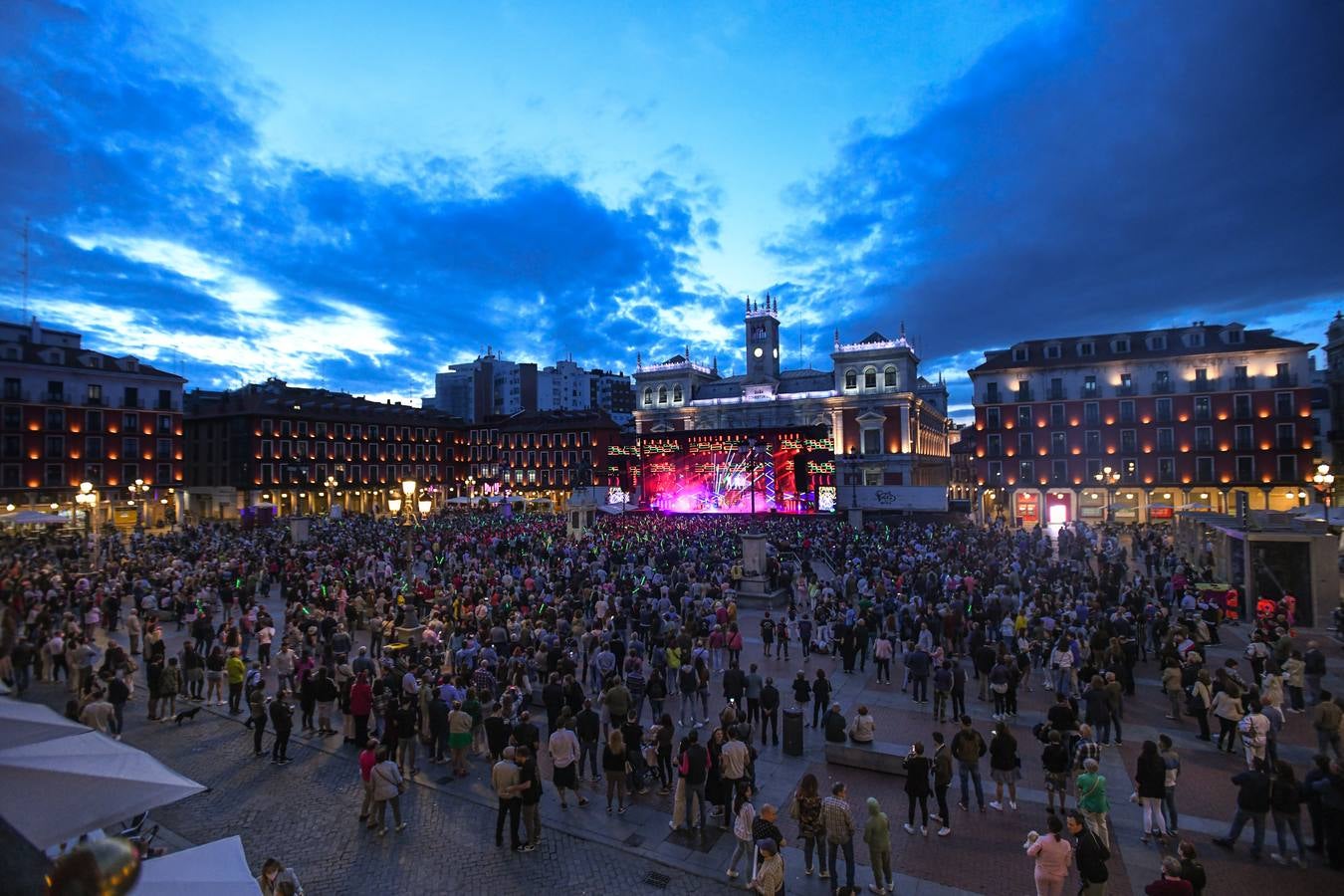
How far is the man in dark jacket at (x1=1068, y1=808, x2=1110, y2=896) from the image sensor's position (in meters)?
6.09

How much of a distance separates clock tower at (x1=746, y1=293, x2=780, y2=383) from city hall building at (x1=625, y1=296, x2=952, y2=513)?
11cm

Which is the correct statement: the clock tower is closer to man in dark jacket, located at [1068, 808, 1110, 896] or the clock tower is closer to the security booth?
the security booth

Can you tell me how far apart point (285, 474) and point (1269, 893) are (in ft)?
232

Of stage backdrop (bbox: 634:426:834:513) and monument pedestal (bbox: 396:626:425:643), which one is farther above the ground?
stage backdrop (bbox: 634:426:834:513)

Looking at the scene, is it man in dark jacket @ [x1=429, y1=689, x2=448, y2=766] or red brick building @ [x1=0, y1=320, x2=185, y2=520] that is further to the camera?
red brick building @ [x1=0, y1=320, x2=185, y2=520]

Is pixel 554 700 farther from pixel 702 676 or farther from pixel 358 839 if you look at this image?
Answer: pixel 358 839

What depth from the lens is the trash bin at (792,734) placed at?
33.9 feet

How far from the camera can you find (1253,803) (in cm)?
735

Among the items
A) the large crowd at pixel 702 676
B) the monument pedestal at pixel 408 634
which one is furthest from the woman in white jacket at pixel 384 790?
the monument pedestal at pixel 408 634

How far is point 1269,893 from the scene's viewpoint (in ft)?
22.5

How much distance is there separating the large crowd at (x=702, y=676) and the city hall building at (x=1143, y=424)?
1209 inches

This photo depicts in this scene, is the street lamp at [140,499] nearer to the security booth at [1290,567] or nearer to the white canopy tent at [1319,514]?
the security booth at [1290,567]

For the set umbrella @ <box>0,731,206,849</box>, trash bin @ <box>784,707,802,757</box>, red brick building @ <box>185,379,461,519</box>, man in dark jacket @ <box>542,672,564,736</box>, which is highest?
red brick building @ <box>185,379,461,519</box>

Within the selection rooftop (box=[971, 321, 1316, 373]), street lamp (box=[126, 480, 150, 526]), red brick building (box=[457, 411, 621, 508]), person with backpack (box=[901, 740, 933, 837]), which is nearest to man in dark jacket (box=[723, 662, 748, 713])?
person with backpack (box=[901, 740, 933, 837])
